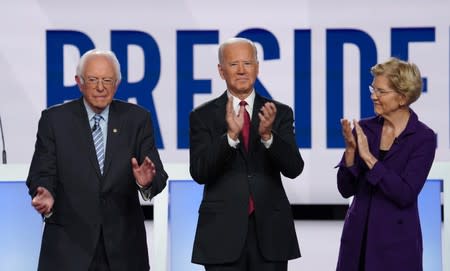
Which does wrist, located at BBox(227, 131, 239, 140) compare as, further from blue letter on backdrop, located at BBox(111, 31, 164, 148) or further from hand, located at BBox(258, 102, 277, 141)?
blue letter on backdrop, located at BBox(111, 31, 164, 148)

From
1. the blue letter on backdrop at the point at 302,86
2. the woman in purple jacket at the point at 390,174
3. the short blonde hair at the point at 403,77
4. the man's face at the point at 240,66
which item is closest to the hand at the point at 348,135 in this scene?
the woman in purple jacket at the point at 390,174


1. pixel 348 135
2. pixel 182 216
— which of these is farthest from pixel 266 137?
pixel 182 216

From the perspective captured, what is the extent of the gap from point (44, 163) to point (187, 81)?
3020 mm

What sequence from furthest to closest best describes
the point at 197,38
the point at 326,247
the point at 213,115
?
the point at 197,38
the point at 326,247
the point at 213,115

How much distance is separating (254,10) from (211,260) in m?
3.11

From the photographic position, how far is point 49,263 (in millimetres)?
3461

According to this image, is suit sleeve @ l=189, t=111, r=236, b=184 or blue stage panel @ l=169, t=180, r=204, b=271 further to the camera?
blue stage panel @ l=169, t=180, r=204, b=271

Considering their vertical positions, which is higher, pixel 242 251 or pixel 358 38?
pixel 358 38

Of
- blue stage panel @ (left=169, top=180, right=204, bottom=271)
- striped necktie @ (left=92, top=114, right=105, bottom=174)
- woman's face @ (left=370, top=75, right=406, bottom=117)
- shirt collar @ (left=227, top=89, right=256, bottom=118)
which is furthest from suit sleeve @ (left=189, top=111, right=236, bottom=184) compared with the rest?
blue stage panel @ (left=169, top=180, right=204, bottom=271)

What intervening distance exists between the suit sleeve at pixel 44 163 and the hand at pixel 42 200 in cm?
4

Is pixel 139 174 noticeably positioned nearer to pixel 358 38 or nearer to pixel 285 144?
pixel 285 144

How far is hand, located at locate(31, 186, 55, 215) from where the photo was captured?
3293 millimetres

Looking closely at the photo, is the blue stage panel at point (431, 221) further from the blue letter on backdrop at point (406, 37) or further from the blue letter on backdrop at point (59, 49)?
the blue letter on backdrop at point (59, 49)

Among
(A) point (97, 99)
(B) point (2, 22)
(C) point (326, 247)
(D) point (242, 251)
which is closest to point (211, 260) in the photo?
(D) point (242, 251)
